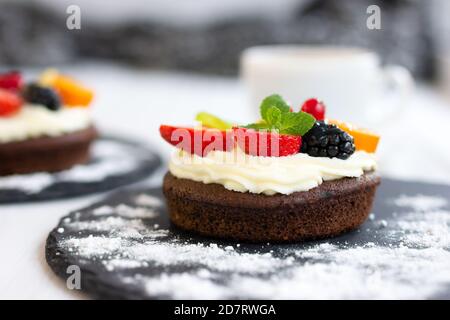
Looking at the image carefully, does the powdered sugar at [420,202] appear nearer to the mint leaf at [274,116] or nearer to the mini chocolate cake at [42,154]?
the mint leaf at [274,116]

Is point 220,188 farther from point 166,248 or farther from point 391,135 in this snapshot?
point 391,135

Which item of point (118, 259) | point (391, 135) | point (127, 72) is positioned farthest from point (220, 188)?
point (127, 72)

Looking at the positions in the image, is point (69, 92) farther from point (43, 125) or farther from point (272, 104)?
point (272, 104)

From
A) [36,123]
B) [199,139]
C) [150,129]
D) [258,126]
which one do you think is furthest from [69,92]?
[258,126]

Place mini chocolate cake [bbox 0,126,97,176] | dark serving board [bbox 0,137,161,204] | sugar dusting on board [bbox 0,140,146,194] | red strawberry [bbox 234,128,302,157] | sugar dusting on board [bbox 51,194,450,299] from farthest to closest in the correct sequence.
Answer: mini chocolate cake [bbox 0,126,97,176] < sugar dusting on board [bbox 0,140,146,194] < dark serving board [bbox 0,137,161,204] < red strawberry [bbox 234,128,302,157] < sugar dusting on board [bbox 51,194,450,299]

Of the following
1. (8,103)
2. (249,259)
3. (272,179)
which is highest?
(8,103)

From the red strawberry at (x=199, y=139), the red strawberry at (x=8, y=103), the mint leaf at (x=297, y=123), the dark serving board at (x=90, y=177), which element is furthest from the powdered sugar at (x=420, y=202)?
the red strawberry at (x=8, y=103)

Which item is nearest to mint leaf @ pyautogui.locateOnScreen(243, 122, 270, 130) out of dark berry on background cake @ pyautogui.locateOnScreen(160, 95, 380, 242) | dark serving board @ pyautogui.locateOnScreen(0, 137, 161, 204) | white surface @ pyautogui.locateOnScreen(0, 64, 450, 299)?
dark berry on background cake @ pyautogui.locateOnScreen(160, 95, 380, 242)

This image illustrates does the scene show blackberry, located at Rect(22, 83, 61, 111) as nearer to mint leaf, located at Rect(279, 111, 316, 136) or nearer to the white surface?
the white surface
